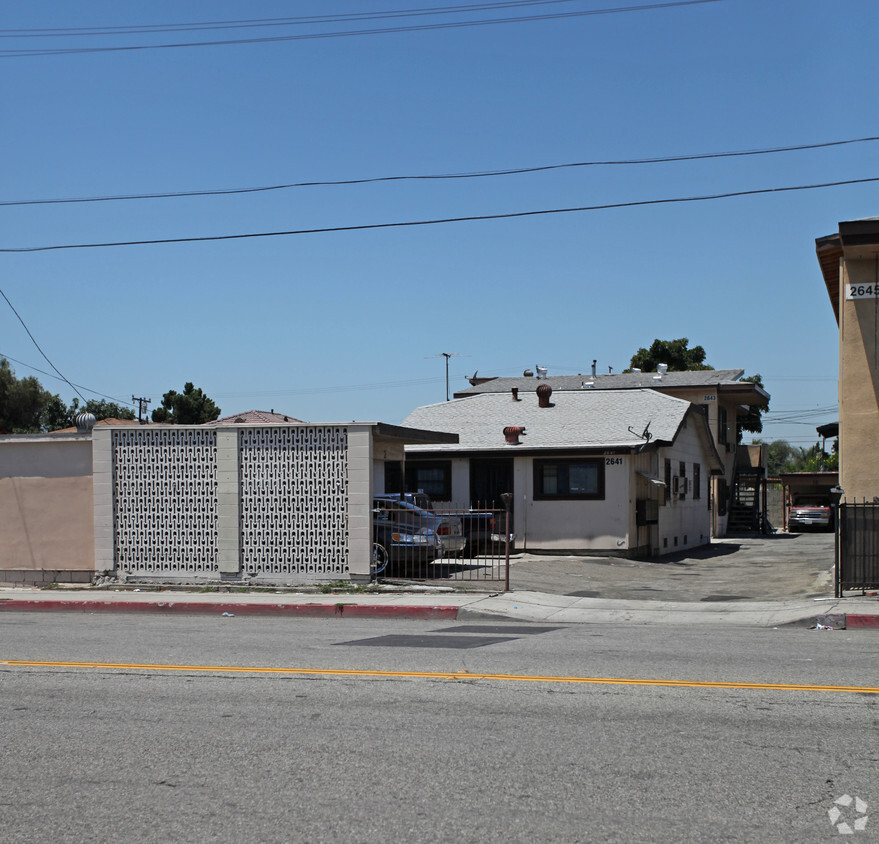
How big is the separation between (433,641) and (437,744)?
5.57m

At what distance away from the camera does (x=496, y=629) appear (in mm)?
13859

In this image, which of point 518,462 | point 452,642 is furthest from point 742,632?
point 518,462

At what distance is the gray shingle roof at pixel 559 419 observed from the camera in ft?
91.2

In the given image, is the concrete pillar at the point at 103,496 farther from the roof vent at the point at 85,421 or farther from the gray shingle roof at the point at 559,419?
the gray shingle roof at the point at 559,419

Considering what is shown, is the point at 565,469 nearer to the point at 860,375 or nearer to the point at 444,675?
the point at 860,375

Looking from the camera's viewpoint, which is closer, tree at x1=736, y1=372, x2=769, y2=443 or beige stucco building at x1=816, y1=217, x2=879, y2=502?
beige stucco building at x1=816, y1=217, x2=879, y2=502

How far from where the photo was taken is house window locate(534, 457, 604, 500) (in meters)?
27.1

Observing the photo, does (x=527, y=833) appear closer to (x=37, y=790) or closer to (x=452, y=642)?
(x=37, y=790)

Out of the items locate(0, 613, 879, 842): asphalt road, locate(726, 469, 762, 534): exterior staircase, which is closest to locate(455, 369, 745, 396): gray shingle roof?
locate(726, 469, 762, 534): exterior staircase

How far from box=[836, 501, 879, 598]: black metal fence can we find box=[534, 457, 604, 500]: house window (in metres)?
10.9

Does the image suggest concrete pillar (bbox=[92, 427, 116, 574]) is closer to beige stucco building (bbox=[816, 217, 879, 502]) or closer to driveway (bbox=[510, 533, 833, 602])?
driveway (bbox=[510, 533, 833, 602])

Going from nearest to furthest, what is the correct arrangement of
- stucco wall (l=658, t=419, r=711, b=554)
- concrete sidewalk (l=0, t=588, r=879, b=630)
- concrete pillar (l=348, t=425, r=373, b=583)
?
concrete sidewalk (l=0, t=588, r=879, b=630), concrete pillar (l=348, t=425, r=373, b=583), stucco wall (l=658, t=419, r=711, b=554)

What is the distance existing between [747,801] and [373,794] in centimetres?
209

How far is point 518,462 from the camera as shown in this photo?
27844 mm
